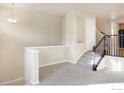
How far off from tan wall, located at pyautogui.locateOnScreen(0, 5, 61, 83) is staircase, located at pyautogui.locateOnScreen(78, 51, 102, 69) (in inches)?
59.7

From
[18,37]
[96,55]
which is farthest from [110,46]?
[18,37]

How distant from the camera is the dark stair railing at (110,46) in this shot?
158 inches

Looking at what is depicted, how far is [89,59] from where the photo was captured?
154 inches

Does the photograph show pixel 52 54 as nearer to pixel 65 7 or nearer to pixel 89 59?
pixel 89 59

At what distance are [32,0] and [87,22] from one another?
12.6ft

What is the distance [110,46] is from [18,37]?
3.35m

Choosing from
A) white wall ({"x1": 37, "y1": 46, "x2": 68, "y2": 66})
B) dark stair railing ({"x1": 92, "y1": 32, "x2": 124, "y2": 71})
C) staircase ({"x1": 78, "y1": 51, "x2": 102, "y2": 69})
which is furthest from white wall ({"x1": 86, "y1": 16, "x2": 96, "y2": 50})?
white wall ({"x1": 37, "y1": 46, "x2": 68, "y2": 66})

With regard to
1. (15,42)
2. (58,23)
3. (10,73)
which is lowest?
(10,73)

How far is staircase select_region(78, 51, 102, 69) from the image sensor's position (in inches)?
142

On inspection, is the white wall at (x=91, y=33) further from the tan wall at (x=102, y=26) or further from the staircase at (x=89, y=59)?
A: the staircase at (x=89, y=59)

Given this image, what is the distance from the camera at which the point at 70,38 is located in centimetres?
416
